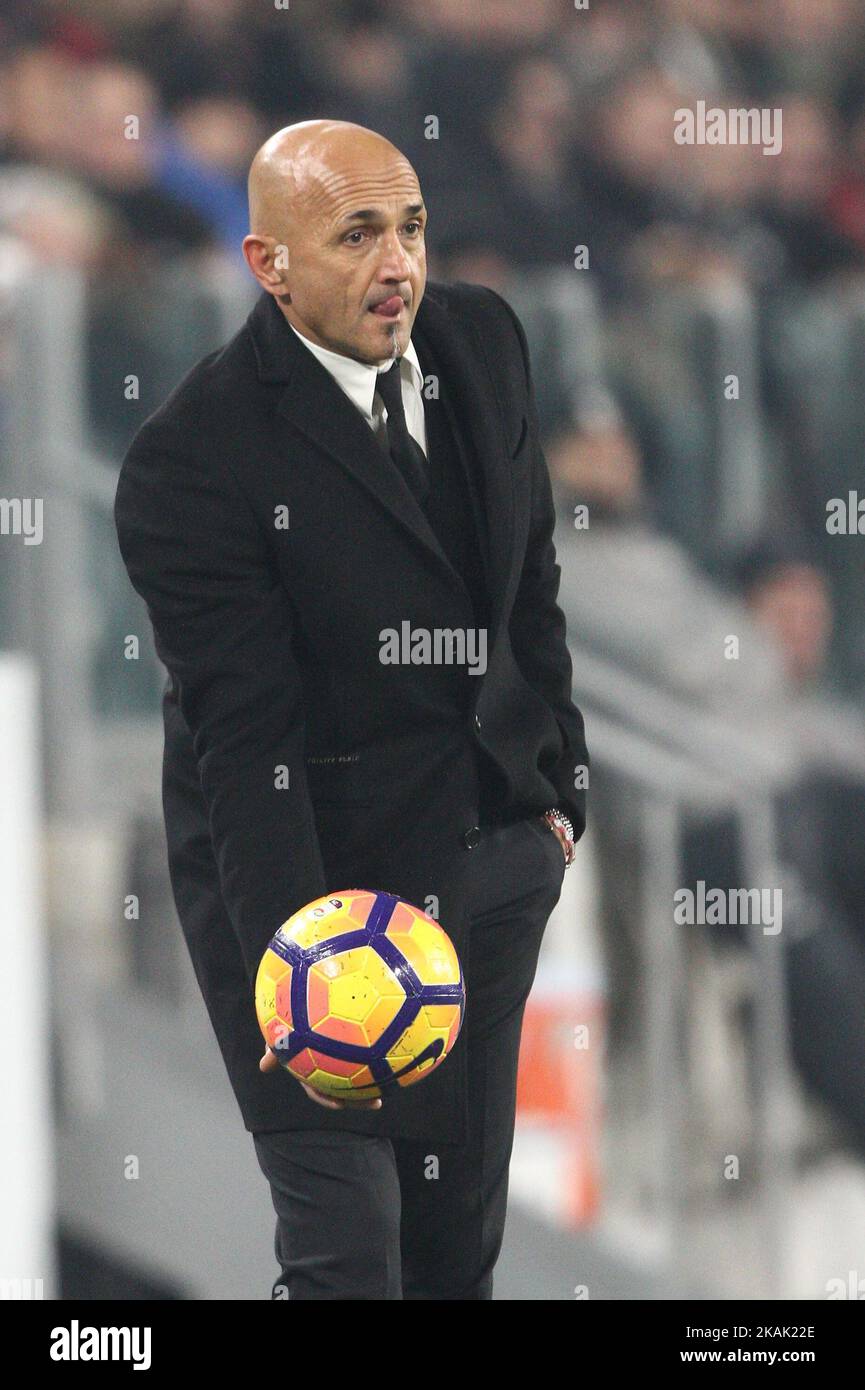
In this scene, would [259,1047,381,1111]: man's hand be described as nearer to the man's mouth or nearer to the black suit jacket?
the black suit jacket

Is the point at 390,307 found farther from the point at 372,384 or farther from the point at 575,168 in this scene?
the point at 575,168

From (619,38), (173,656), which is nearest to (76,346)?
(173,656)

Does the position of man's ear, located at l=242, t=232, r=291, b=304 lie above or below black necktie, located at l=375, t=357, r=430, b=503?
above

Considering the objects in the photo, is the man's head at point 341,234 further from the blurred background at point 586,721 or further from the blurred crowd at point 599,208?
the blurred crowd at point 599,208

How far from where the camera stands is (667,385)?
14.8 ft

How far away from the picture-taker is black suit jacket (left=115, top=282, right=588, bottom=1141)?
7.58 feet

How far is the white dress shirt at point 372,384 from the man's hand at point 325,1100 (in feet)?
2.09

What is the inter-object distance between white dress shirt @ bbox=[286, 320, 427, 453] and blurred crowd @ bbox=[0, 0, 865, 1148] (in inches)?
58.8

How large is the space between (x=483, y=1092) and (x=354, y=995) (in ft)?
0.91
